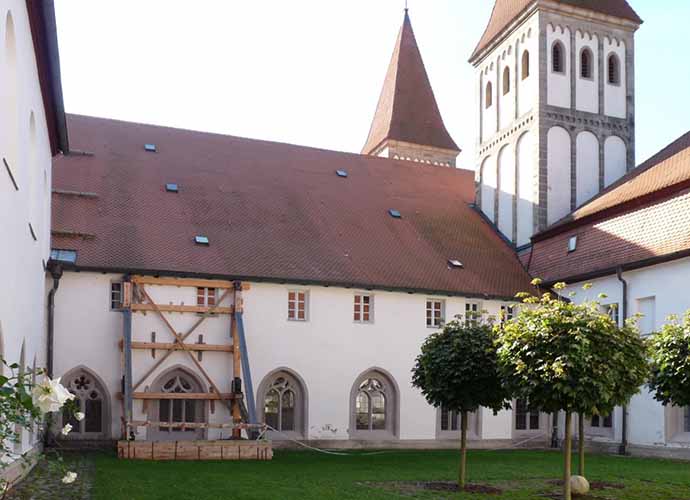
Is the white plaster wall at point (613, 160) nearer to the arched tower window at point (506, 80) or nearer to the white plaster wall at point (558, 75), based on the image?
the white plaster wall at point (558, 75)

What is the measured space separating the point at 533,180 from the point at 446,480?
1751cm

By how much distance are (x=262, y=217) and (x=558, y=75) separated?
12730 millimetres

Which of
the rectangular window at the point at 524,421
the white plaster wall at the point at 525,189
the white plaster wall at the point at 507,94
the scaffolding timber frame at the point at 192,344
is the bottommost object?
the rectangular window at the point at 524,421

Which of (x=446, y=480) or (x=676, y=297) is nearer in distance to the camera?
(x=446, y=480)

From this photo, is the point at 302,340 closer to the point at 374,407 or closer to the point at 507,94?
the point at 374,407

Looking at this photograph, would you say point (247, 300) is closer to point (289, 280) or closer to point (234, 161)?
point (289, 280)

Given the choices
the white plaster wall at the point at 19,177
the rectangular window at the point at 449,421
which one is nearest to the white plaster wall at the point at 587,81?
the rectangular window at the point at 449,421

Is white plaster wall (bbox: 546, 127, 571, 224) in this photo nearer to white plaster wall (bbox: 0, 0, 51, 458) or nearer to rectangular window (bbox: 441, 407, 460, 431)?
rectangular window (bbox: 441, 407, 460, 431)

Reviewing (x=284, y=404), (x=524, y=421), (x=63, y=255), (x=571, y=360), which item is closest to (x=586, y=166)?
(x=524, y=421)

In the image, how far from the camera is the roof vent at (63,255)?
23.9 metres

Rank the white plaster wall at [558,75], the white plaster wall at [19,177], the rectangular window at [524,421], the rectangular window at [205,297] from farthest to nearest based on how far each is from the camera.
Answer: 1. the white plaster wall at [558,75]
2. the rectangular window at [524,421]
3. the rectangular window at [205,297]
4. the white plaster wall at [19,177]

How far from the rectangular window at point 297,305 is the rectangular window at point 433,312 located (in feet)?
13.9

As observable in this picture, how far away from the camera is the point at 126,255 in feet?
81.3

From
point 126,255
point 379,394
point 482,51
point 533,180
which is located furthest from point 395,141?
point 126,255
